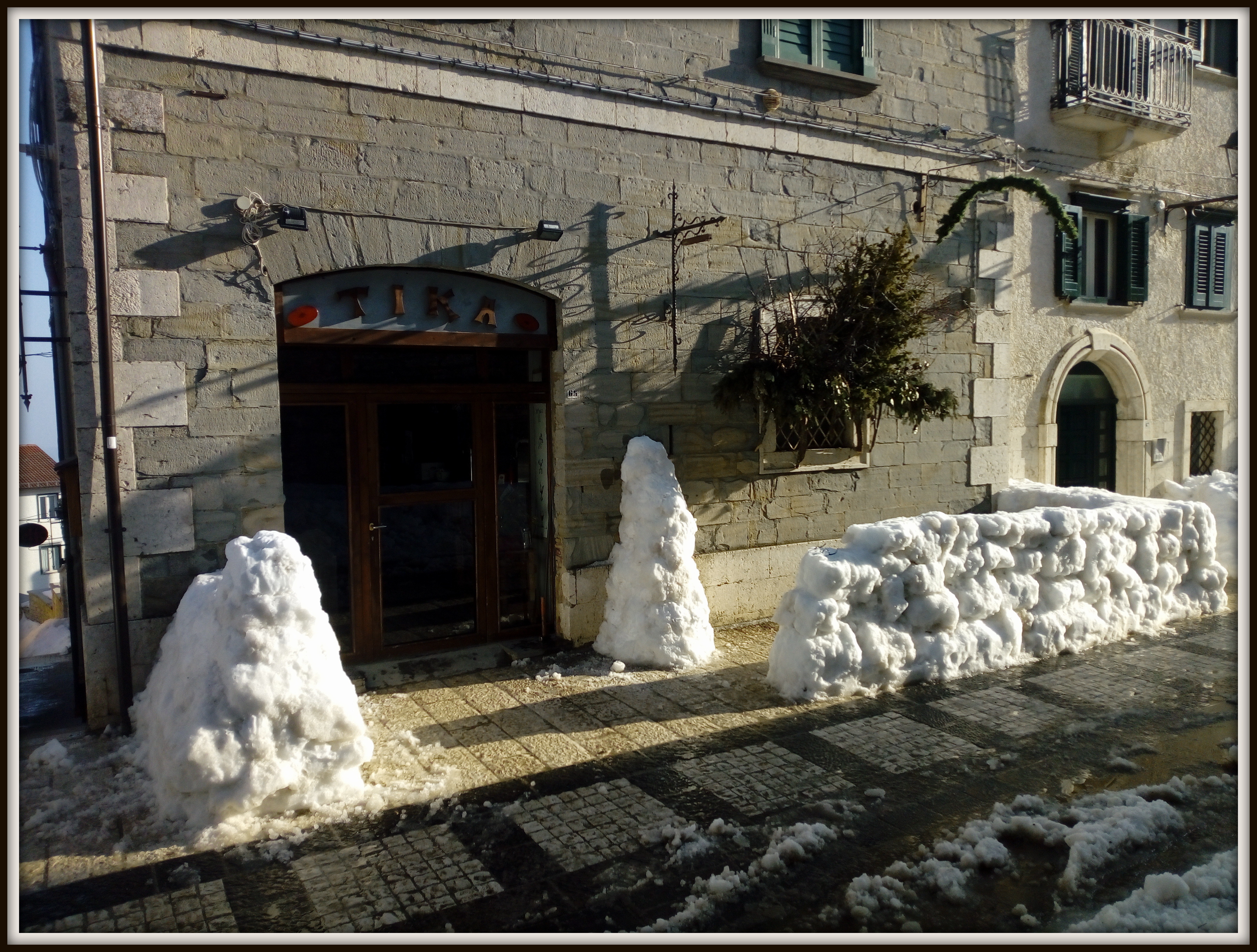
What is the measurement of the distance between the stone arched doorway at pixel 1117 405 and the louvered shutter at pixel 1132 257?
0.54 metres

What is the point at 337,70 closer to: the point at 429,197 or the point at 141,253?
the point at 429,197

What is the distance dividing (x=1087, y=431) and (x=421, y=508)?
8128 mm

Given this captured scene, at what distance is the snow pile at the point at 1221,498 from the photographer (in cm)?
923

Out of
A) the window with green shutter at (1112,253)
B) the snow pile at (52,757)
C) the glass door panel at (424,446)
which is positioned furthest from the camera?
the window with green shutter at (1112,253)

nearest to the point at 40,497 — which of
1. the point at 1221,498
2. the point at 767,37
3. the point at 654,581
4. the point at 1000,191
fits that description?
the point at 654,581

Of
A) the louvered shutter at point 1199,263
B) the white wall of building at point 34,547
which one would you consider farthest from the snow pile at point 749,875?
the louvered shutter at point 1199,263

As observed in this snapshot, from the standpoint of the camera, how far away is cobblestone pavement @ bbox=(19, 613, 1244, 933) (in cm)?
341

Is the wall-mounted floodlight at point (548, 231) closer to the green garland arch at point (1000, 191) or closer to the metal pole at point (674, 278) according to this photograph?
the metal pole at point (674, 278)

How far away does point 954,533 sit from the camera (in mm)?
6133

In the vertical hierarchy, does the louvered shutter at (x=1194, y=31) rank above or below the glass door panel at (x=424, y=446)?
above

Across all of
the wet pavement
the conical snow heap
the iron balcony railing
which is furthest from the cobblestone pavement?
the iron balcony railing

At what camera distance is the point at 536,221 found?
6391mm

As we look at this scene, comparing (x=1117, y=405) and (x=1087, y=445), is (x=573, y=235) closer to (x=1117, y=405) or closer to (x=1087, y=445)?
(x=1087, y=445)

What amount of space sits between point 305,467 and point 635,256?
2.85 meters
